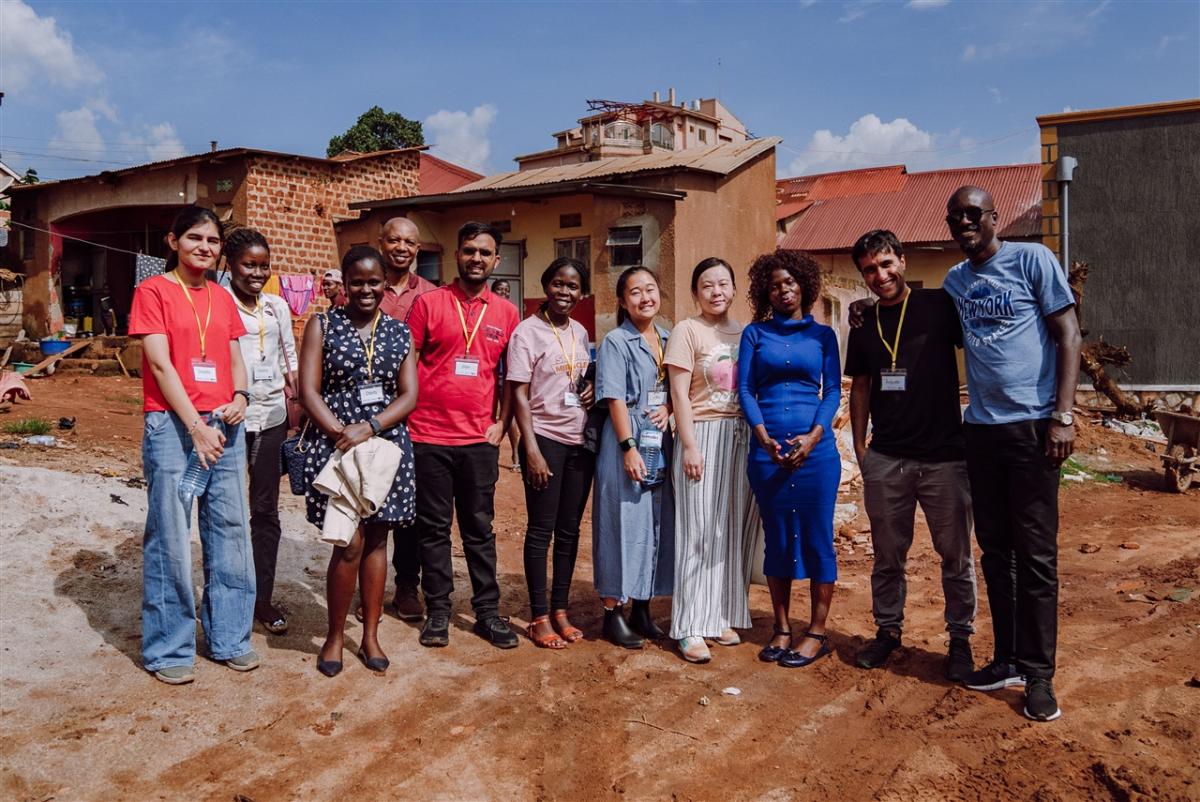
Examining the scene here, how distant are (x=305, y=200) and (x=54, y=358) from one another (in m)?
5.32

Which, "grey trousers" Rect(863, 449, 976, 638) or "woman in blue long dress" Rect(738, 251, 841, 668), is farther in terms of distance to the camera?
"woman in blue long dress" Rect(738, 251, 841, 668)

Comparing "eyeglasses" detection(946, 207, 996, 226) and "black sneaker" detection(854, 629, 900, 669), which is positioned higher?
"eyeglasses" detection(946, 207, 996, 226)

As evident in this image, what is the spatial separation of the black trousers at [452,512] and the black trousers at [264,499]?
0.73 m

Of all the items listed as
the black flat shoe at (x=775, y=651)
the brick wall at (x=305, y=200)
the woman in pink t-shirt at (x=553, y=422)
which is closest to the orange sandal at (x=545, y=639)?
the woman in pink t-shirt at (x=553, y=422)

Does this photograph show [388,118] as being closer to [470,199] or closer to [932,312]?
[470,199]

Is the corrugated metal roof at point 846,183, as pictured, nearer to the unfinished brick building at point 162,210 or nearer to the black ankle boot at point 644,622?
the unfinished brick building at point 162,210

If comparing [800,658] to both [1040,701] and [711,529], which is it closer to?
[711,529]

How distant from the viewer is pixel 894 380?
4.11m

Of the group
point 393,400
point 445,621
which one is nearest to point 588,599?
point 445,621

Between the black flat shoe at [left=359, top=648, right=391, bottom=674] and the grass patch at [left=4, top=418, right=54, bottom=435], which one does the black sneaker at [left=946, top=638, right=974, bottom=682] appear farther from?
the grass patch at [left=4, top=418, right=54, bottom=435]

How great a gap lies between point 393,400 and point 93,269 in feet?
67.7

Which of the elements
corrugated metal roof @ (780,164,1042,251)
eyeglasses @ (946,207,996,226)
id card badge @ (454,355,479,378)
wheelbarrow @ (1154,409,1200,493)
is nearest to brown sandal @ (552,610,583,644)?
id card badge @ (454,355,479,378)

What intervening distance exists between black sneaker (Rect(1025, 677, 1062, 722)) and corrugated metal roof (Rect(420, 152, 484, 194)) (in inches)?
963

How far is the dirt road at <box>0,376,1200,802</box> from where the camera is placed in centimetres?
311
